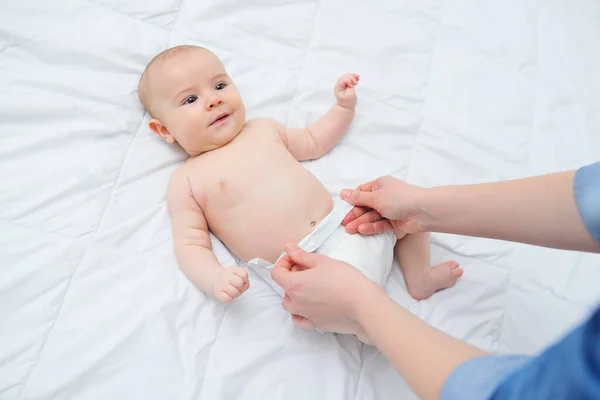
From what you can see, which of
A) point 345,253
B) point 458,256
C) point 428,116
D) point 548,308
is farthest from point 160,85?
point 548,308

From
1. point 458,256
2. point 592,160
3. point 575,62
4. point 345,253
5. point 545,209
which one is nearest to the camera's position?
point 545,209

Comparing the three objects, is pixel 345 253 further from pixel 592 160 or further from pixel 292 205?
pixel 592 160

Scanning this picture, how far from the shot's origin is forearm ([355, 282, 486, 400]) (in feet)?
1.96

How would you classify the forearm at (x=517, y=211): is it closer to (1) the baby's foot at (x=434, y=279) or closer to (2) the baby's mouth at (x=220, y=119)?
(1) the baby's foot at (x=434, y=279)

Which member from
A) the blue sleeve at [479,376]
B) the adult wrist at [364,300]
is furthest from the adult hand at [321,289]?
the blue sleeve at [479,376]

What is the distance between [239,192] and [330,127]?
0.25 meters

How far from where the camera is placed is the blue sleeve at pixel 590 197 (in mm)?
674

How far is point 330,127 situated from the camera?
1102 millimetres

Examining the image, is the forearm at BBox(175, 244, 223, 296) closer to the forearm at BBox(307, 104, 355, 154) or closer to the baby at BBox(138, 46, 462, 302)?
the baby at BBox(138, 46, 462, 302)

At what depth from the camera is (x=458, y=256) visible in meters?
1.06

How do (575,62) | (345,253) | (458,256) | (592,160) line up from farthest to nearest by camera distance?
(575,62)
(592,160)
(458,256)
(345,253)

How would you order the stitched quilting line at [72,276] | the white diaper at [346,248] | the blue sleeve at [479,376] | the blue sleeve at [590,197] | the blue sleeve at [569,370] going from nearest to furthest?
1. the blue sleeve at [569,370]
2. the blue sleeve at [479,376]
3. the blue sleeve at [590,197]
4. the stitched quilting line at [72,276]
5. the white diaper at [346,248]

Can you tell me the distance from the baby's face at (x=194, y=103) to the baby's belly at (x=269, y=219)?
0.16 metres

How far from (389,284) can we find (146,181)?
0.54 metres
